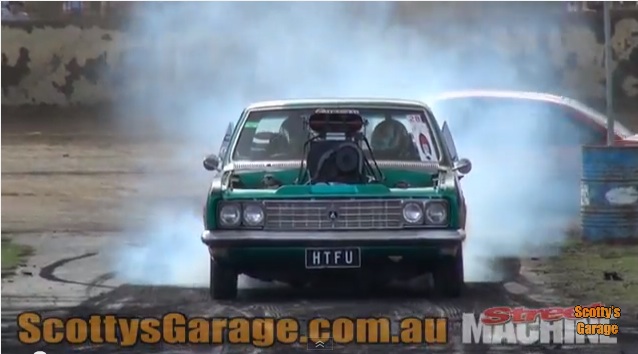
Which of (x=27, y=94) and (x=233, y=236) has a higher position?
(x=27, y=94)

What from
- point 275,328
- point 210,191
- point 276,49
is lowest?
point 275,328

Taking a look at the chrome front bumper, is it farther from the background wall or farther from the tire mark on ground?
the background wall

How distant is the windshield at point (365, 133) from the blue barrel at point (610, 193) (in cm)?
85

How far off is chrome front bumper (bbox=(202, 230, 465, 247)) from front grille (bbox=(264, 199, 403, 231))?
0.12ft

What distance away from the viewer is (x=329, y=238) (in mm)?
11102

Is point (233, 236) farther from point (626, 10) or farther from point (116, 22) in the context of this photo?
point (626, 10)

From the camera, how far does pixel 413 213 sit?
1117cm

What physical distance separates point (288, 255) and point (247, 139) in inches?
33.3

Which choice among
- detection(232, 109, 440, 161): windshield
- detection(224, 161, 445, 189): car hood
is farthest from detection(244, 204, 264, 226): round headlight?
detection(232, 109, 440, 161): windshield

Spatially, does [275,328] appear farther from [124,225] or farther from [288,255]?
[124,225]

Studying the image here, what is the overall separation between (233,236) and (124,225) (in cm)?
76

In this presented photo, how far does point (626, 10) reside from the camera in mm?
11414

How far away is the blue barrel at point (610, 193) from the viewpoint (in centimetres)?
1149

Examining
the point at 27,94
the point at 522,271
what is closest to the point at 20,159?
the point at 27,94
